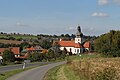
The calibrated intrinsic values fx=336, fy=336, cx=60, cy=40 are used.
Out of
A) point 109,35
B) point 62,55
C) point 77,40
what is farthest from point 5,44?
point 109,35

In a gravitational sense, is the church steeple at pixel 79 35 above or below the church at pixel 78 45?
above

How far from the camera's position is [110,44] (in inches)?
Result: 3275

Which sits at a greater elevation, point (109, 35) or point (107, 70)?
point (109, 35)

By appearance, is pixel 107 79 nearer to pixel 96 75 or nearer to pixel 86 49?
pixel 96 75

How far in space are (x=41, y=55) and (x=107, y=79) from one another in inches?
3370

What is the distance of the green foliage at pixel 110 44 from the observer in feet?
260

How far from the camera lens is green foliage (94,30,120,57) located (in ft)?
260

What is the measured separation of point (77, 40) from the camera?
6841 inches

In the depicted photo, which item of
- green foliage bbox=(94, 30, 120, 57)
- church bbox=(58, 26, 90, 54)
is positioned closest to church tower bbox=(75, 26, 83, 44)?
church bbox=(58, 26, 90, 54)

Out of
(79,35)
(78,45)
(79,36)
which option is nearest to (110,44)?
(78,45)

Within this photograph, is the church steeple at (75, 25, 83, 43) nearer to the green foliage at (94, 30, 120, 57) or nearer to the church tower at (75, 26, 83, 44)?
the church tower at (75, 26, 83, 44)

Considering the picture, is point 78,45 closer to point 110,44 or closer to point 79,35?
point 79,35

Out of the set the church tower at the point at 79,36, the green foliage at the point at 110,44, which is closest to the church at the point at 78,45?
the church tower at the point at 79,36

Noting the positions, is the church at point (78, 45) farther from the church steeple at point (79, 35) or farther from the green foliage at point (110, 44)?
the green foliage at point (110, 44)
